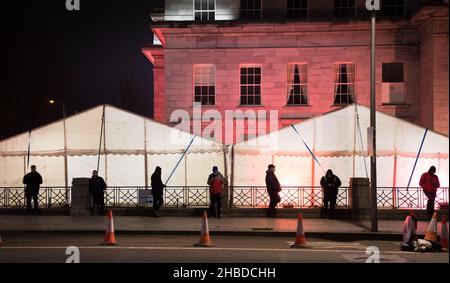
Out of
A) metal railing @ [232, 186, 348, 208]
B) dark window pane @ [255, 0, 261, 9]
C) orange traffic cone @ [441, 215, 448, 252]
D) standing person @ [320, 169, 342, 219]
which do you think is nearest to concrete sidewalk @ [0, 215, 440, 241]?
standing person @ [320, 169, 342, 219]

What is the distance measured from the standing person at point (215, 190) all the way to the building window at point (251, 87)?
1110 centimetres

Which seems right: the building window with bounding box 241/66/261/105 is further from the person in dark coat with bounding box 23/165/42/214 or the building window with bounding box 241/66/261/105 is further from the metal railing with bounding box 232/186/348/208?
the person in dark coat with bounding box 23/165/42/214

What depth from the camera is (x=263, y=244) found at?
52.7 ft

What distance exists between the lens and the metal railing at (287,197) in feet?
76.9

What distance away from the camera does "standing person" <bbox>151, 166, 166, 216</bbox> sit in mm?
21859

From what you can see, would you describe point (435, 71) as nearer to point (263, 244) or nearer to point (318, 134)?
point (318, 134)

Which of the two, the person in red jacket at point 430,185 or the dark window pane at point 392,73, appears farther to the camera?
the dark window pane at point 392,73

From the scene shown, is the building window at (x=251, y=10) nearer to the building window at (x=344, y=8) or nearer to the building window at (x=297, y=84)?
the building window at (x=297, y=84)

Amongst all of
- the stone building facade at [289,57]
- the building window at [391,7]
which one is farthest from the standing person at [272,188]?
the building window at [391,7]

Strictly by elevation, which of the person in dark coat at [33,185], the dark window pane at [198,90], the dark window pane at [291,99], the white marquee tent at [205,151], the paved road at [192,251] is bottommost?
the paved road at [192,251]

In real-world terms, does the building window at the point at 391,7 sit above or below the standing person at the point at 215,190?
above

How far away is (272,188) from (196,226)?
3.61 metres

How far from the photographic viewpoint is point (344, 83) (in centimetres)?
3194

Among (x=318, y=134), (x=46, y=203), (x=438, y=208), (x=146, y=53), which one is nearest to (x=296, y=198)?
(x=318, y=134)
